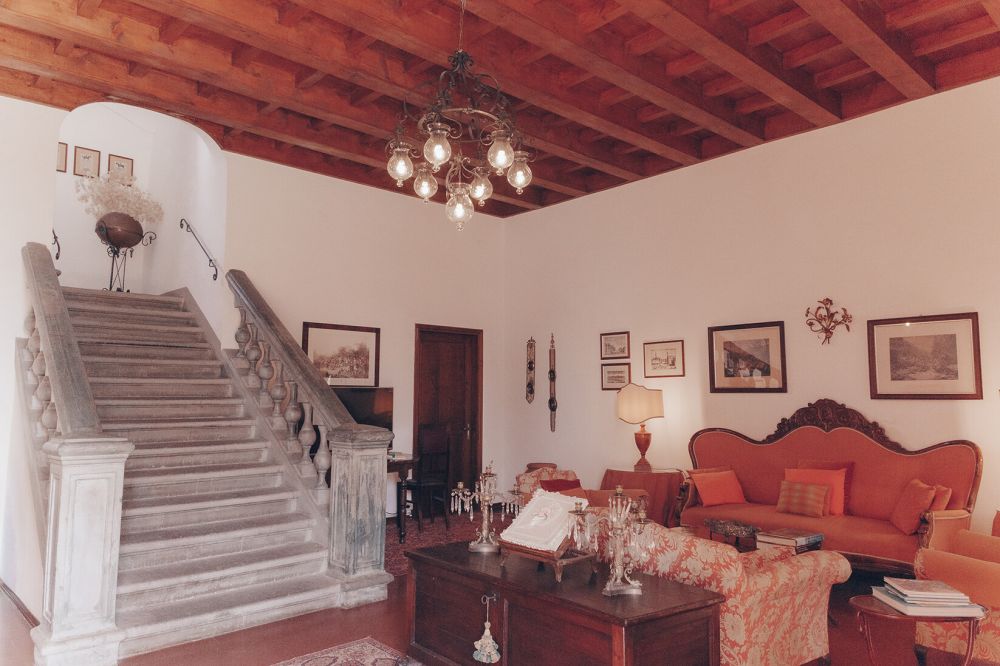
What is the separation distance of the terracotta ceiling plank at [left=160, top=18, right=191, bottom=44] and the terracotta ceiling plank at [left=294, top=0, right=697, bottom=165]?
48.2 inches

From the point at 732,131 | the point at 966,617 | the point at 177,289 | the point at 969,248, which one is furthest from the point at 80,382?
the point at 969,248

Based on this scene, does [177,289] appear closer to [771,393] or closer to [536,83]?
[536,83]

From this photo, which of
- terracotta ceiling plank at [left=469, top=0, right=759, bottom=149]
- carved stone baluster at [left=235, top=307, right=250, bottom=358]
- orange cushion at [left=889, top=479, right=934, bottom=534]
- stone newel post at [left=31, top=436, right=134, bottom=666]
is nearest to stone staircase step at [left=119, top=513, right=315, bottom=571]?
stone newel post at [left=31, top=436, right=134, bottom=666]

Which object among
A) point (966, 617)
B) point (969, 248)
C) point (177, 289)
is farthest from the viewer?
point (177, 289)

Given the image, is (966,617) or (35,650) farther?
(35,650)

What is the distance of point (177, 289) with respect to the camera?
795 cm

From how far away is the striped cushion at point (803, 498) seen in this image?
18.4 feet

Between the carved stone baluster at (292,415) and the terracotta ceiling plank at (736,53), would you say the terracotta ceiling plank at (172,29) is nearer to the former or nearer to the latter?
the carved stone baluster at (292,415)

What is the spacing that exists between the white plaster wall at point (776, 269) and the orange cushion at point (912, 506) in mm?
576

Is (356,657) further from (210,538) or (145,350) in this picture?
(145,350)

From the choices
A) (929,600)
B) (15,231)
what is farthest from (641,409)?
(15,231)

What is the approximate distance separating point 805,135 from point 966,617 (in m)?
4.63

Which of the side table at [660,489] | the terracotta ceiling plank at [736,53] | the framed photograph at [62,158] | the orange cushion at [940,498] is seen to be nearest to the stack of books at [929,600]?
the orange cushion at [940,498]

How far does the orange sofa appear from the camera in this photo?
5059 millimetres
